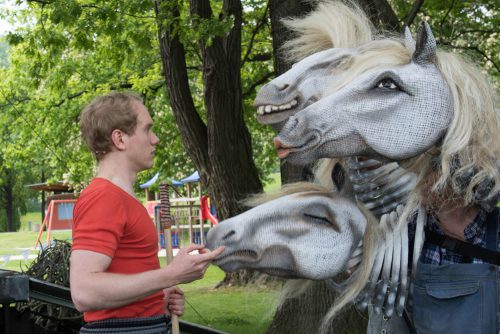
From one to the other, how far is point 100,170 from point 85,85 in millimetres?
10111

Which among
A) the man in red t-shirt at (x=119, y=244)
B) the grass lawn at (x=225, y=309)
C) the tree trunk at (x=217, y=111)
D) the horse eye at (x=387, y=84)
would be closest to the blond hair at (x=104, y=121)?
the man in red t-shirt at (x=119, y=244)

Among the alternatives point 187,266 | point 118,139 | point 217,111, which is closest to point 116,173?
point 118,139

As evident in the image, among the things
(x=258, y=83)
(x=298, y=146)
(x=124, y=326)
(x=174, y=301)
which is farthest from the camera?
(x=258, y=83)

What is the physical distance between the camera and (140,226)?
2275 mm

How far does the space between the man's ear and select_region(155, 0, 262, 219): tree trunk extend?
424cm

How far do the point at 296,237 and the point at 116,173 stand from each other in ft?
2.23

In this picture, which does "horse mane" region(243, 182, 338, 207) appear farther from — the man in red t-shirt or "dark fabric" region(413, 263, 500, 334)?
"dark fabric" region(413, 263, 500, 334)

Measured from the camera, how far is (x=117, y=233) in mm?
2158

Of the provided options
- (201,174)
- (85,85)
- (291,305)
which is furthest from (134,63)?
(291,305)

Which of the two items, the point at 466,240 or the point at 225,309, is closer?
the point at 466,240

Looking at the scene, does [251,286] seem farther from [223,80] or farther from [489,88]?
[223,80]

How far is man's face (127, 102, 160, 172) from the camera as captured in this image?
2314 millimetres

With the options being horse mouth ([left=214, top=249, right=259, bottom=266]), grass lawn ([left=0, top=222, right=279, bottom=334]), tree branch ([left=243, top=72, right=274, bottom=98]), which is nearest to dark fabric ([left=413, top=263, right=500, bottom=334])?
horse mouth ([left=214, top=249, right=259, bottom=266])

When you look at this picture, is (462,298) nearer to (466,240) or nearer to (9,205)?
(466,240)
